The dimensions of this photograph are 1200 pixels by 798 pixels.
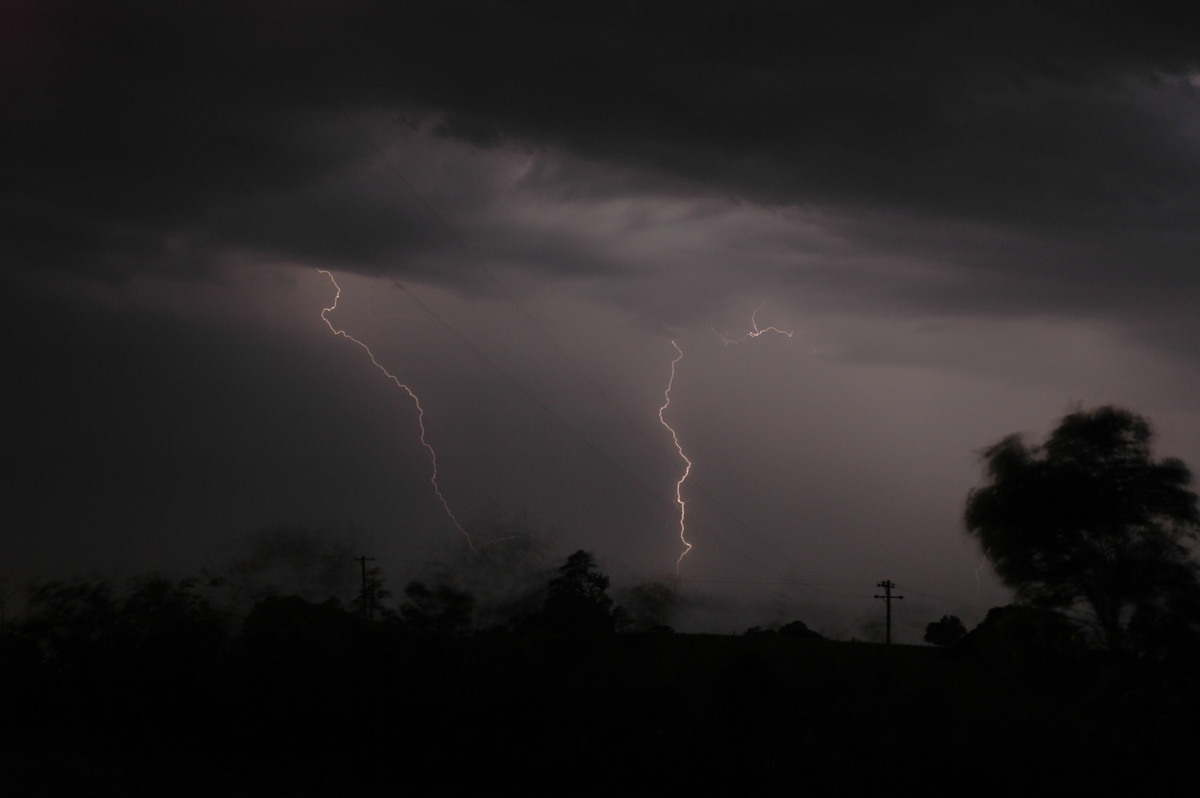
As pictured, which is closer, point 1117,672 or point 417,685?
point 417,685

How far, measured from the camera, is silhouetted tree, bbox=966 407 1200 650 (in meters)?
23.5

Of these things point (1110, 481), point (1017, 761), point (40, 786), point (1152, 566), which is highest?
point (1110, 481)

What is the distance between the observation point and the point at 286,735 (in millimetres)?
12188

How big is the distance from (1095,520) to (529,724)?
18209mm

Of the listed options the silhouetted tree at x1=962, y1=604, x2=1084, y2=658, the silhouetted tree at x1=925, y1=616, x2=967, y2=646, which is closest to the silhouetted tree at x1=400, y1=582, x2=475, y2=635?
the silhouetted tree at x1=962, y1=604, x2=1084, y2=658

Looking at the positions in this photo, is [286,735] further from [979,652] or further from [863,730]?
[979,652]

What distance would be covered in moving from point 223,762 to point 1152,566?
20.7 meters

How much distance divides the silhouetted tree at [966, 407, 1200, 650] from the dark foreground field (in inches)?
422

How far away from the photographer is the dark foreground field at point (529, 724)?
9875 millimetres

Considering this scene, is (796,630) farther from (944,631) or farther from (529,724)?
(529,724)

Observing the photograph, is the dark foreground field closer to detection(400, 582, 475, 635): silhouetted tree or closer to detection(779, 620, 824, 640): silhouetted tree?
detection(400, 582, 475, 635): silhouetted tree

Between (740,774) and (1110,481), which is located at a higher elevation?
(1110,481)

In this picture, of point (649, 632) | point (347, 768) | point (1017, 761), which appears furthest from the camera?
point (649, 632)

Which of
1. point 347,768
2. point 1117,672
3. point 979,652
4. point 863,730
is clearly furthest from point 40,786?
point 979,652
